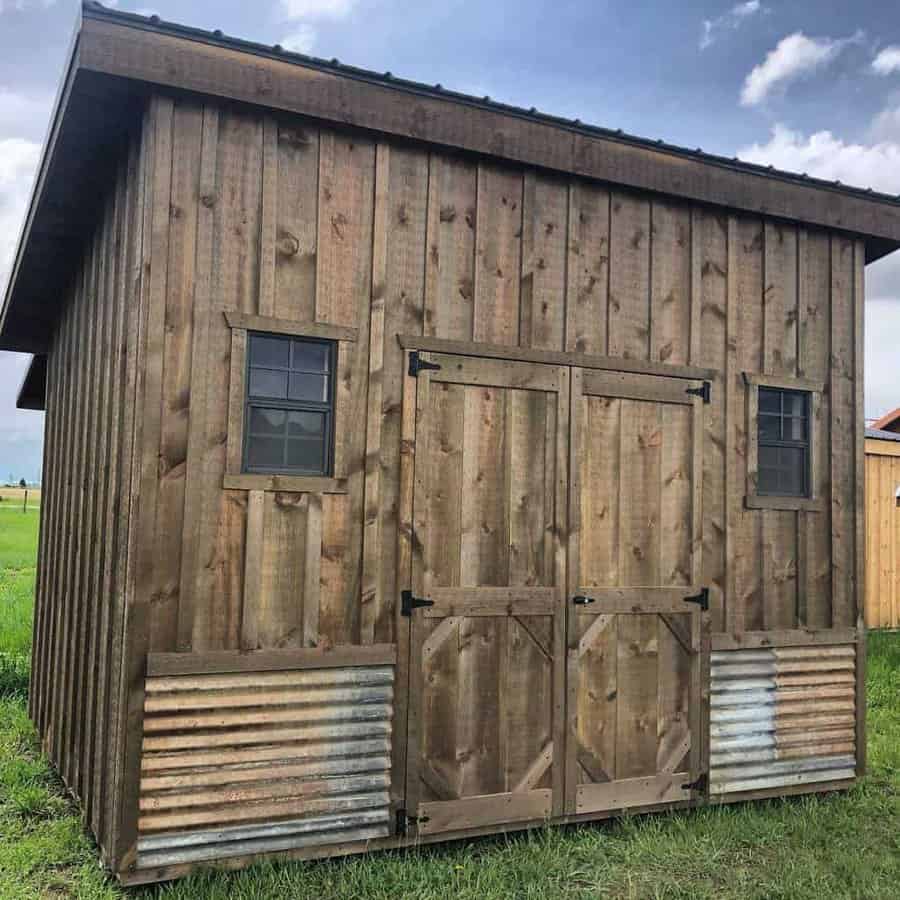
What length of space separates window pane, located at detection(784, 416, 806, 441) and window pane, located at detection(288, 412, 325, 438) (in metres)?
2.87

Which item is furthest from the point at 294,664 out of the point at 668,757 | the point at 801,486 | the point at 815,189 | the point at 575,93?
the point at 575,93

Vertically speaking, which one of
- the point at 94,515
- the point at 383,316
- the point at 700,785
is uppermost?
the point at 383,316

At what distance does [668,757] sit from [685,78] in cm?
720

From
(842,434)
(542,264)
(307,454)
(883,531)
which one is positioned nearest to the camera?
(307,454)

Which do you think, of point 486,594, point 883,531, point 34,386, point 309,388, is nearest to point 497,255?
point 309,388

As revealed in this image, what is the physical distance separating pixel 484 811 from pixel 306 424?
2.02 meters

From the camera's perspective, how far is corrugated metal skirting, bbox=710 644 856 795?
17.1 ft

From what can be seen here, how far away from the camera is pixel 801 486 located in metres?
5.65

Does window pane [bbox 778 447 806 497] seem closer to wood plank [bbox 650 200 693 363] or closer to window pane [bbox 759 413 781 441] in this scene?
window pane [bbox 759 413 781 441]

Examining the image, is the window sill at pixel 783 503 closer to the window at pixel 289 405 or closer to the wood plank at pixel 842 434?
the wood plank at pixel 842 434

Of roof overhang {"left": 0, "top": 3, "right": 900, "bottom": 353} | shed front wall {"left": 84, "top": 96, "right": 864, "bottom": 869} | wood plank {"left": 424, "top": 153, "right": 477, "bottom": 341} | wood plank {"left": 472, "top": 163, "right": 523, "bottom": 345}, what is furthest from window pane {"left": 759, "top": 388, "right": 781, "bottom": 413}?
wood plank {"left": 424, "top": 153, "right": 477, "bottom": 341}

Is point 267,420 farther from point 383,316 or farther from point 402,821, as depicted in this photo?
point 402,821

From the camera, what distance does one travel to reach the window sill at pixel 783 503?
5.36 metres

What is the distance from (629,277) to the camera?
16.8 feet
